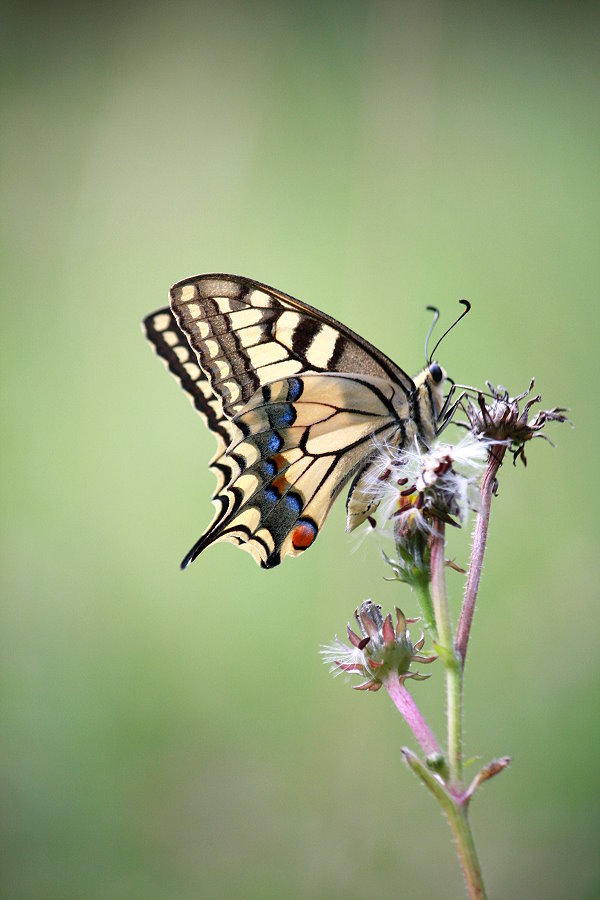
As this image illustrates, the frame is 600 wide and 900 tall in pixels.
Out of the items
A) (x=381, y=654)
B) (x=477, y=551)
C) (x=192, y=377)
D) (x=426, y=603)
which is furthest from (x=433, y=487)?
(x=192, y=377)

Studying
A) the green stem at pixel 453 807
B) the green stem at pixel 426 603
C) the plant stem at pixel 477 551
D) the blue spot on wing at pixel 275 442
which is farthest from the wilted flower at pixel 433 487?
the green stem at pixel 453 807

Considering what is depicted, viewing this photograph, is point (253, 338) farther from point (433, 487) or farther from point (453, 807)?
point (453, 807)

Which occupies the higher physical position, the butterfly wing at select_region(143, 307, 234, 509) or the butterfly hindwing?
the butterfly wing at select_region(143, 307, 234, 509)

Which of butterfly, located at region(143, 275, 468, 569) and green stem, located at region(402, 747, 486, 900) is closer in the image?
green stem, located at region(402, 747, 486, 900)

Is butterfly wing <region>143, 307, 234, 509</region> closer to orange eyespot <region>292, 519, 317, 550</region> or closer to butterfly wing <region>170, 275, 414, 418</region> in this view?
butterfly wing <region>170, 275, 414, 418</region>

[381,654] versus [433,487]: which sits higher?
[433,487]

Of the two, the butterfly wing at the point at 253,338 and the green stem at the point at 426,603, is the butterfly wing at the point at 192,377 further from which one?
the green stem at the point at 426,603

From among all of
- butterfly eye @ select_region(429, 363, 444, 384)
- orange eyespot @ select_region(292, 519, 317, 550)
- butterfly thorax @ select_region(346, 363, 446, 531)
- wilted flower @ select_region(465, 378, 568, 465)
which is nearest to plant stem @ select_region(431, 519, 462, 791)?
wilted flower @ select_region(465, 378, 568, 465)
